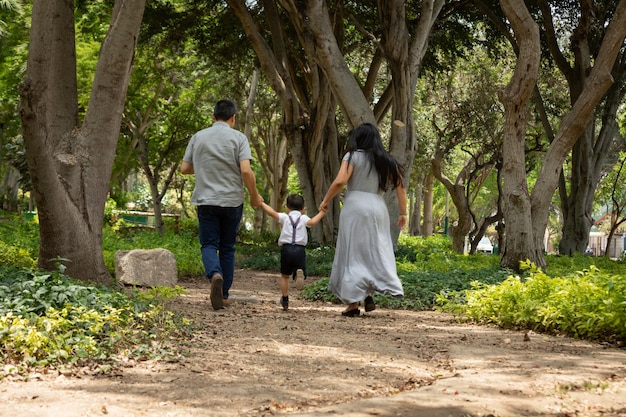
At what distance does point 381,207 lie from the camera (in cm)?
797

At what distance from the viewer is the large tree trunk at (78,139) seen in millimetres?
7270

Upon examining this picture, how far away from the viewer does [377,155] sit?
782 centimetres

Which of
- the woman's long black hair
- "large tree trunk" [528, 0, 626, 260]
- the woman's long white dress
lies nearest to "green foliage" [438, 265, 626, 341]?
the woman's long white dress

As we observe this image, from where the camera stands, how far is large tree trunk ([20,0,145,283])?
7.27 metres

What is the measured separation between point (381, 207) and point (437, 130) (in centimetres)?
1947

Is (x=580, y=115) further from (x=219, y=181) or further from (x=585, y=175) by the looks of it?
(x=585, y=175)

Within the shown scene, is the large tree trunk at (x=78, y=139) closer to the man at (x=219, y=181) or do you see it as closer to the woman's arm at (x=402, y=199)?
the man at (x=219, y=181)

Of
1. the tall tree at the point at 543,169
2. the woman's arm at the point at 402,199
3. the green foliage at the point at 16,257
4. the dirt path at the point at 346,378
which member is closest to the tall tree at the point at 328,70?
the tall tree at the point at 543,169

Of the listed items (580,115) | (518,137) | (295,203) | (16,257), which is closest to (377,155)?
(295,203)

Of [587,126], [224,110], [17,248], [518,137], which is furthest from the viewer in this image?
[587,126]

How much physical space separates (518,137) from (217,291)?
19.1 ft

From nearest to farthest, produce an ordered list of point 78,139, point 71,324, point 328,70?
point 71,324 → point 78,139 → point 328,70

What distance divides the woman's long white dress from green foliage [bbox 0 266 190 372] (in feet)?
7.16

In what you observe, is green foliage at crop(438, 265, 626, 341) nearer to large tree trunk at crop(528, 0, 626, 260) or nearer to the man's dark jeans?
the man's dark jeans
